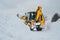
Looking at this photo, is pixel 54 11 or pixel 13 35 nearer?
pixel 13 35

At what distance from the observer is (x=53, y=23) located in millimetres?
764

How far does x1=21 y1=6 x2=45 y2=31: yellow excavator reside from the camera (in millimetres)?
748

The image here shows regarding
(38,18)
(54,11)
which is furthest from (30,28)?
(54,11)

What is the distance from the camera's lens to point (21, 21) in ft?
2.58

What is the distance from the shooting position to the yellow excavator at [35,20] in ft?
2.45

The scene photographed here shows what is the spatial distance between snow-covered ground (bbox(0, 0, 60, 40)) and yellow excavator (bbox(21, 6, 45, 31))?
0.07 feet

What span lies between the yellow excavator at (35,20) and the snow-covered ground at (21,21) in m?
0.02

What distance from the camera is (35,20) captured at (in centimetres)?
76

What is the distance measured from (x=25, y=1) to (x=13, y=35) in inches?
9.5

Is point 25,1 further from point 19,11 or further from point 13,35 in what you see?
point 13,35

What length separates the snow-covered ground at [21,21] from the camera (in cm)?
71

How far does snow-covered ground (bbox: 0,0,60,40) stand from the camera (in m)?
0.71

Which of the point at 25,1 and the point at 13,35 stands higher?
the point at 25,1

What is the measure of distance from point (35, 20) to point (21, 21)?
2.9 inches
